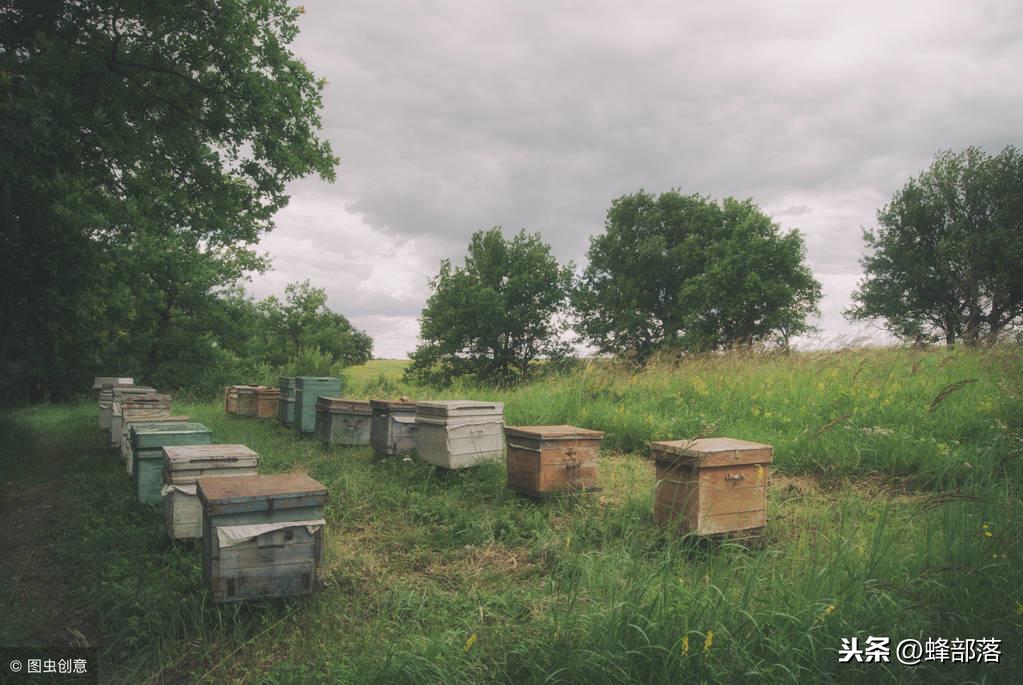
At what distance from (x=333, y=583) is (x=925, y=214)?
30.8 m

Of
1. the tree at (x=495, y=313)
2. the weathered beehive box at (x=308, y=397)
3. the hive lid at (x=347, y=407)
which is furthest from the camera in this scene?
the tree at (x=495, y=313)

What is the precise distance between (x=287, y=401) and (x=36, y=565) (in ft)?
23.0

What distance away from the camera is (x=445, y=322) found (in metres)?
32.3

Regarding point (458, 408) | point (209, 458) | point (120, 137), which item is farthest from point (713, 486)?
point (120, 137)

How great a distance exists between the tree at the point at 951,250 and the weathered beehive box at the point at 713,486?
2377cm

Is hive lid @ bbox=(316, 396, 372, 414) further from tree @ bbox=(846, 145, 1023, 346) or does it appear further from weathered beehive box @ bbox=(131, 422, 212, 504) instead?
tree @ bbox=(846, 145, 1023, 346)

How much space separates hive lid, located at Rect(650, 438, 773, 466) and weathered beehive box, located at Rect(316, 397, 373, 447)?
5.63m

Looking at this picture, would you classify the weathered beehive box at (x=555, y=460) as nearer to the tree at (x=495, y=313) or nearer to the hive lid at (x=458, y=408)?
the hive lid at (x=458, y=408)

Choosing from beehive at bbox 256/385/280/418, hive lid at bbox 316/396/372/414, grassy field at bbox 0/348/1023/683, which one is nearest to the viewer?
grassy field at bbox 0/348/1023/683

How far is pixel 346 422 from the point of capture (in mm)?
9273

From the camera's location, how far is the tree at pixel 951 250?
967 inches

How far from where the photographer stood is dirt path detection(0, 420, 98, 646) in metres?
3.69

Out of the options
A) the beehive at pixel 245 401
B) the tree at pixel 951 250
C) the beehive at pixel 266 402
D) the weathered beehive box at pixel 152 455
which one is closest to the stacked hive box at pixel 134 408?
the weathered beehive box at pixel 152 455

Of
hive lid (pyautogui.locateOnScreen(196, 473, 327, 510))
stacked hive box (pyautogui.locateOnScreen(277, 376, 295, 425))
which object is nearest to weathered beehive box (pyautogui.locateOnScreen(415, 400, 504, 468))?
hive lid (pyautogui.locateOnScreen(196, 473, 327, 510))
